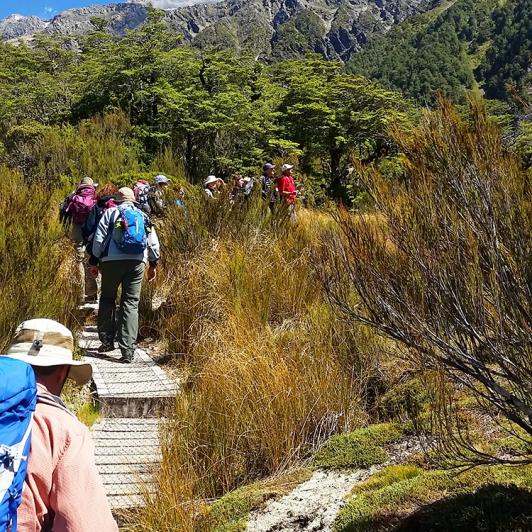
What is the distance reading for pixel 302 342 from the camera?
192 inches

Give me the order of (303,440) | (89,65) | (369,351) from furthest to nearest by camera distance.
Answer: (89,65), (369,351), (303,440)

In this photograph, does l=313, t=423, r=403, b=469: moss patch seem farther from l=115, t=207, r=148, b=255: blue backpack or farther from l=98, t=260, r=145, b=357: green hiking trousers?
l=115, t=207, r=148, b=255: blue backpack

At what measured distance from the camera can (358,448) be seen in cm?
395

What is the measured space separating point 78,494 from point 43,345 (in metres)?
0.52

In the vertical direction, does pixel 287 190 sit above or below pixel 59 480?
above

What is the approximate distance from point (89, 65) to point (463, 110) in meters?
20.0

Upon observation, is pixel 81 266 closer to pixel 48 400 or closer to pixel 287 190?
pixel 287 190

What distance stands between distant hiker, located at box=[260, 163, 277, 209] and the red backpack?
6.82ft

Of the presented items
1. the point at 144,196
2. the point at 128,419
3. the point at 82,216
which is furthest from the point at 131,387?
the point at 144,196

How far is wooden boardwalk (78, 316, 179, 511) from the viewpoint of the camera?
12.1 feet

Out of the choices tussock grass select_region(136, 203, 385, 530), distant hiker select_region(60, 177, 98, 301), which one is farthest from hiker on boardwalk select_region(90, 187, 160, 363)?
distant hiker select_region(60, 177, 98, 301)

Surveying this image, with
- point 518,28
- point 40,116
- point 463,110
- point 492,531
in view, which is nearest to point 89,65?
point 40,116

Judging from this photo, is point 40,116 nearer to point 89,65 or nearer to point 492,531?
point 89,65

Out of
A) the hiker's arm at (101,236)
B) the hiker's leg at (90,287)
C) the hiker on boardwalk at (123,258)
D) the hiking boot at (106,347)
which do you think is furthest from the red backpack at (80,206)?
the hiking boot at (106,347)
